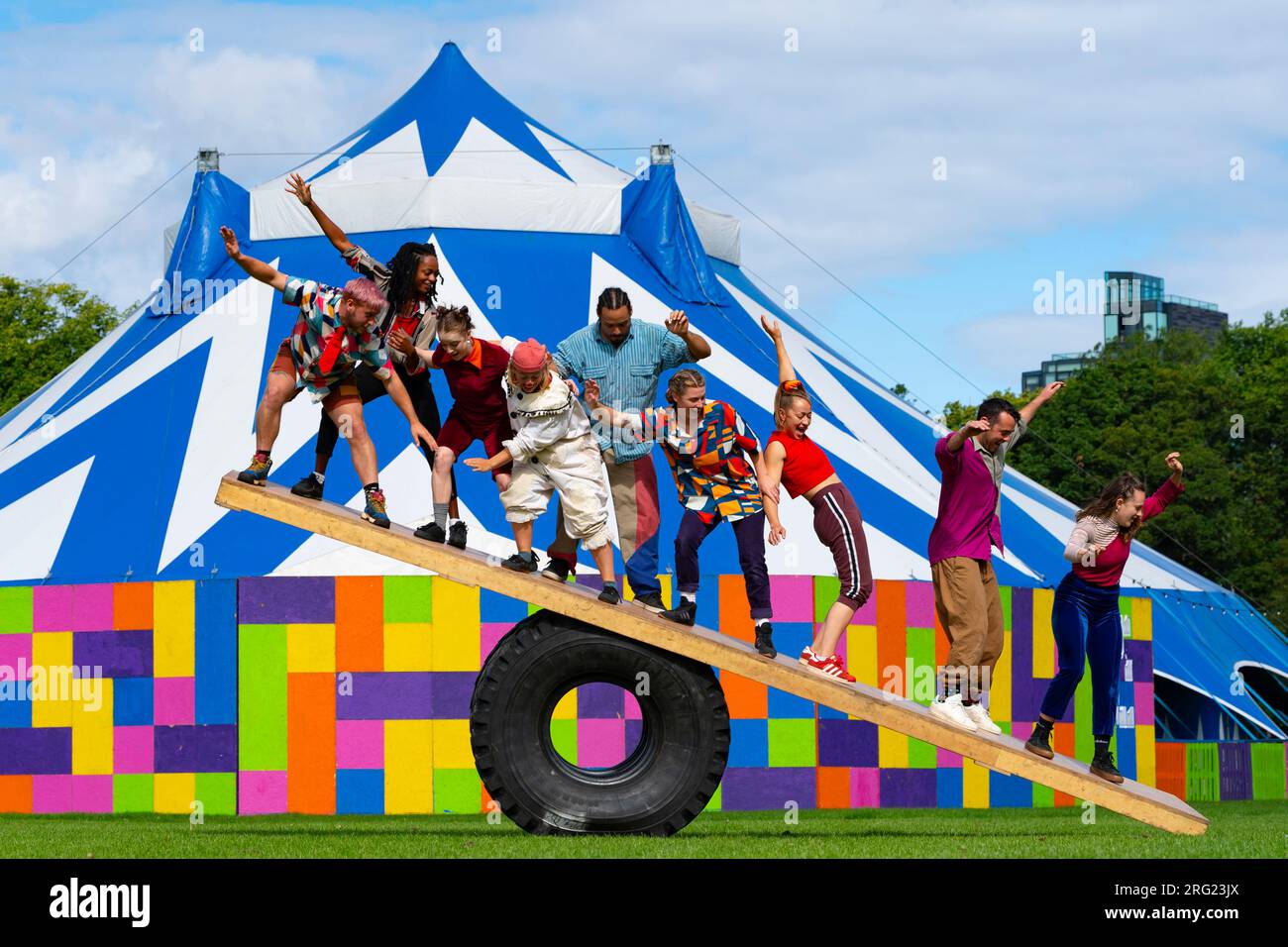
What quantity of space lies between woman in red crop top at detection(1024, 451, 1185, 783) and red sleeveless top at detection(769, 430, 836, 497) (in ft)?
4.79

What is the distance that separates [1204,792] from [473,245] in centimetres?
1018

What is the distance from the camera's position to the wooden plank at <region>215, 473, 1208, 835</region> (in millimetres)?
9344

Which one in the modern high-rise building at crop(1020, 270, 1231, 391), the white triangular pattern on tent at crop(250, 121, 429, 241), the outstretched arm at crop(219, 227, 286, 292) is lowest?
the outstretched arm at crop(219, 227, 286, 292)

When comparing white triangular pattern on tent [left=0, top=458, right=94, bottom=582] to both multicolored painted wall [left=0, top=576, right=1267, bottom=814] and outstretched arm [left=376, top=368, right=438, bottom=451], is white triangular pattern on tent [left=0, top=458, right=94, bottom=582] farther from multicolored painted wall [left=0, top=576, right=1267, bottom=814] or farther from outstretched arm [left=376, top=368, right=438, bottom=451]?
outstretched arm [left=376, top=368, right=438, bottom=451]

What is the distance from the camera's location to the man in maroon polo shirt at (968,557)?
32.5ft

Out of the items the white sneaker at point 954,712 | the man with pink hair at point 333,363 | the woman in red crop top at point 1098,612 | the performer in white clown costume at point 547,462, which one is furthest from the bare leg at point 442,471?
the woman in red crop top at point 1098,612

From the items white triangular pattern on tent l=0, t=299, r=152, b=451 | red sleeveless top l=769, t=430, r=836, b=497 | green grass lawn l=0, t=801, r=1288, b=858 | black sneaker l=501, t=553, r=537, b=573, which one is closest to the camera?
green grass lawn l=0, t=801, r=1288, b=858

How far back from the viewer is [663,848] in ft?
27.3

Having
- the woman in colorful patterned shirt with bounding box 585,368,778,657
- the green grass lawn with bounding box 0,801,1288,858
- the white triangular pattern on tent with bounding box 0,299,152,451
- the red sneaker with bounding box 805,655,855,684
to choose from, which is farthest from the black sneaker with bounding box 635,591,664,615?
the white triangular pattern on tent with bounding box 0,299,152,451

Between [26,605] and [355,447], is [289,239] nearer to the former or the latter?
[26,605]

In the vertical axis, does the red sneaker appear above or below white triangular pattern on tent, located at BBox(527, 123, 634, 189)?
below

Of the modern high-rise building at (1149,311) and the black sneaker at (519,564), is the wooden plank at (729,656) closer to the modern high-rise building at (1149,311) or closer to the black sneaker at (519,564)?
the black sneaker at (519,564)

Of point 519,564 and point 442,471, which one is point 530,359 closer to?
point 442,471

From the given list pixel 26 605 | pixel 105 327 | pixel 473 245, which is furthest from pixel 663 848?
pixel 105 327
